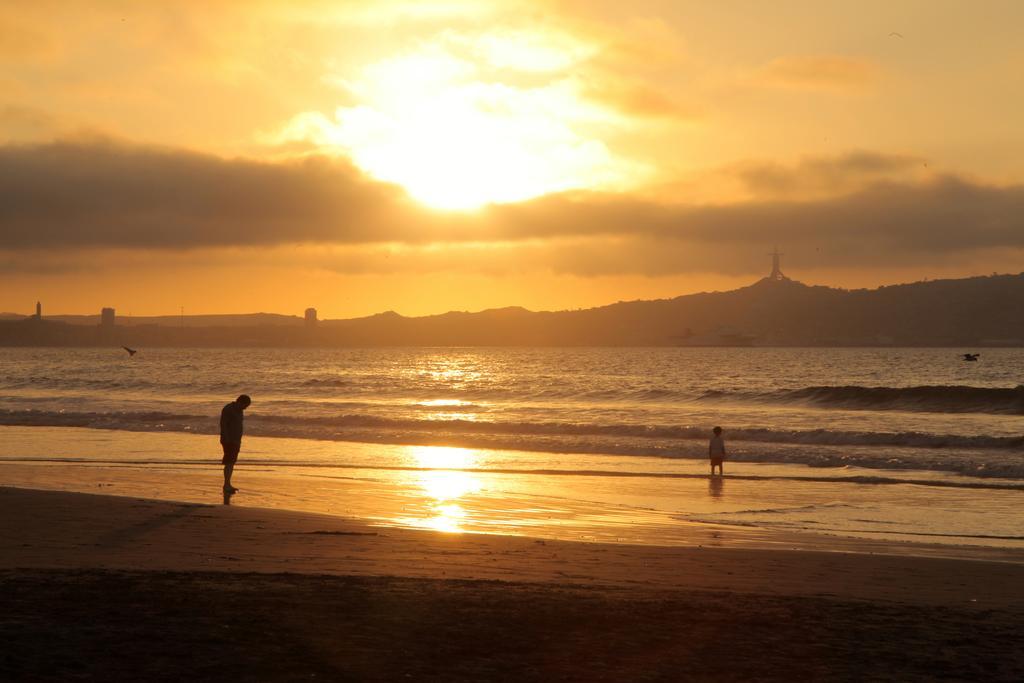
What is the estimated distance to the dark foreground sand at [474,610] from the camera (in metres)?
7.13

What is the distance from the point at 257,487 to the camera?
69.2 feet

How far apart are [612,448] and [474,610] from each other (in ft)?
86.1

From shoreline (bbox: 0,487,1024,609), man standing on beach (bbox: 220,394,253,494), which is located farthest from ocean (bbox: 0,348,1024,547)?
shoreline (bbox: 0,487,1024,609)

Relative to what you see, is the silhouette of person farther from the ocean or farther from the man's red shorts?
the man's red shorts

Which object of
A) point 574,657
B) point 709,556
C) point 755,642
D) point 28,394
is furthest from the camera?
point 28,394

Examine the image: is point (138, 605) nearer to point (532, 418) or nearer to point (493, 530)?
point (493, 530)

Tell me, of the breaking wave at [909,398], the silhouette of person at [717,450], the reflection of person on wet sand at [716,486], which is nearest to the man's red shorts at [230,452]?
the reflection of person on wet sand at [716,486]

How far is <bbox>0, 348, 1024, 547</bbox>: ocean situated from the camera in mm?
18625

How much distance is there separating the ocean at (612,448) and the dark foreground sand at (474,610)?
316 cm

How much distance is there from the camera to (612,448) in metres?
34.7

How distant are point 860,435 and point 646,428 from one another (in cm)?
855

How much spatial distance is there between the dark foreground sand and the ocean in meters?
3.16

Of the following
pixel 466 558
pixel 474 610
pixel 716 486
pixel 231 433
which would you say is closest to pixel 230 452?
pixel 231 433

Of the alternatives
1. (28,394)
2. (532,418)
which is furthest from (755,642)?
(28,394)
